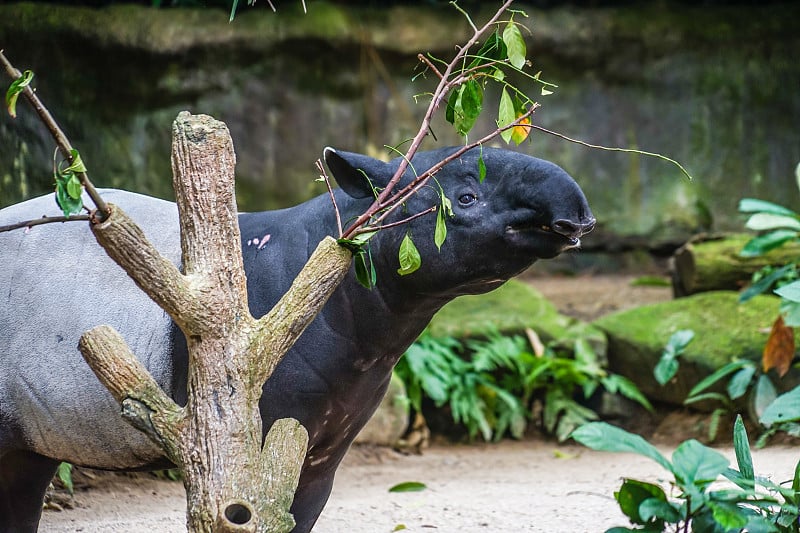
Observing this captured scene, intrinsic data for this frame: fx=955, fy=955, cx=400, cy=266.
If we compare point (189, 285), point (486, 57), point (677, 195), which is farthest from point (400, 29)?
point (189, 285)

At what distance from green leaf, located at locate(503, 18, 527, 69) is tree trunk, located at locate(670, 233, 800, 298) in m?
5.11

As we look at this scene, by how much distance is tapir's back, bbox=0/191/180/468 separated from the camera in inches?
124

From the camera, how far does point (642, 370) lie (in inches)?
279

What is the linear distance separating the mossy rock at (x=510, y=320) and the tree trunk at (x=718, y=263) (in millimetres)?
918

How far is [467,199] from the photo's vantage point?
3059 mm

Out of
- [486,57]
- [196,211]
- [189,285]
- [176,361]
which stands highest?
[486,57]

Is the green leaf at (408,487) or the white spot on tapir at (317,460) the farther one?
the green leaf at (408,487)

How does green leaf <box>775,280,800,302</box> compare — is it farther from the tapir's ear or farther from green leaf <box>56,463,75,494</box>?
green leaf <box>56,463,75,494</box>

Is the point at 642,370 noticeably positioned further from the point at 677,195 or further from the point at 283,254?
the point at 283,254

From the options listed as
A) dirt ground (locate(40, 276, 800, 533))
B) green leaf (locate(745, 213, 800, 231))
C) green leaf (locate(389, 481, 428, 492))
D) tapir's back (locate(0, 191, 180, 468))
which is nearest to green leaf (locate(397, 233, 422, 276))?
tapir's back (locate(0, 191, 180, 468))

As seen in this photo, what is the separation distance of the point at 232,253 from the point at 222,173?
212 millimetres

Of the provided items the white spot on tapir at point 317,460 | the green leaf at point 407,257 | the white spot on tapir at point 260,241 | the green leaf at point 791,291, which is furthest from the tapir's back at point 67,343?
the green leaf at point 791,291

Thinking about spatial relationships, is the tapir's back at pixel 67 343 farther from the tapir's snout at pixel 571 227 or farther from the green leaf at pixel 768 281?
the green leaf at pixel 768 281

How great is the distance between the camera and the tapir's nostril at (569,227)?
9.25 ft
